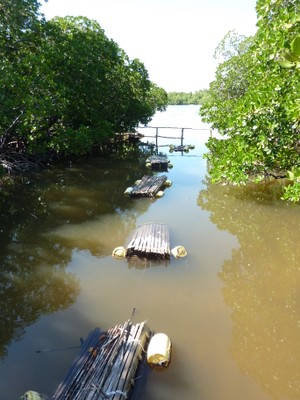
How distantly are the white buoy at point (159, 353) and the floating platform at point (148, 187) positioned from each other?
11.8m

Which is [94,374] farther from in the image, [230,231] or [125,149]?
[125,149]

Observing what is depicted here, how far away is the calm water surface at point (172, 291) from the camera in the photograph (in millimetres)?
6527

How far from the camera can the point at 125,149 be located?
35500 millimetres

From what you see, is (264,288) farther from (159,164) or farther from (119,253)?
(159,164)

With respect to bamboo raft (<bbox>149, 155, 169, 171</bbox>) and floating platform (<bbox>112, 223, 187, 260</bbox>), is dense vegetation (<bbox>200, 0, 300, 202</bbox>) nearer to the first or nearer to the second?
floating platform (<bbox>112, 223, 187, 260</bbox>)

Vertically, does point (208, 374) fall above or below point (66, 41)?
below

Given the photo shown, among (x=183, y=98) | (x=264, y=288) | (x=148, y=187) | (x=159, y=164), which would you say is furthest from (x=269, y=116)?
(x=183, y=98)

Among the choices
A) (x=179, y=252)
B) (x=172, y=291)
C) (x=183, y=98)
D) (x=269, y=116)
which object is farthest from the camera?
(x=183, y=98)

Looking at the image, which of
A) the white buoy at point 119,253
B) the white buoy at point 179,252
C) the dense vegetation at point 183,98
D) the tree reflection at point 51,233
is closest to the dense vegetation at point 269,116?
the white buoy at point 179,252

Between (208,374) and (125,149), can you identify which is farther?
(125,149)

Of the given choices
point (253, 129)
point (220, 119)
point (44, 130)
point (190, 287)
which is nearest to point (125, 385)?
point (190, 287)

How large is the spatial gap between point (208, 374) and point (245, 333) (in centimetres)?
175

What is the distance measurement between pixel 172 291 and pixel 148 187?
10391 millimetres

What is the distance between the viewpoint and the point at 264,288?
959 centimetres
